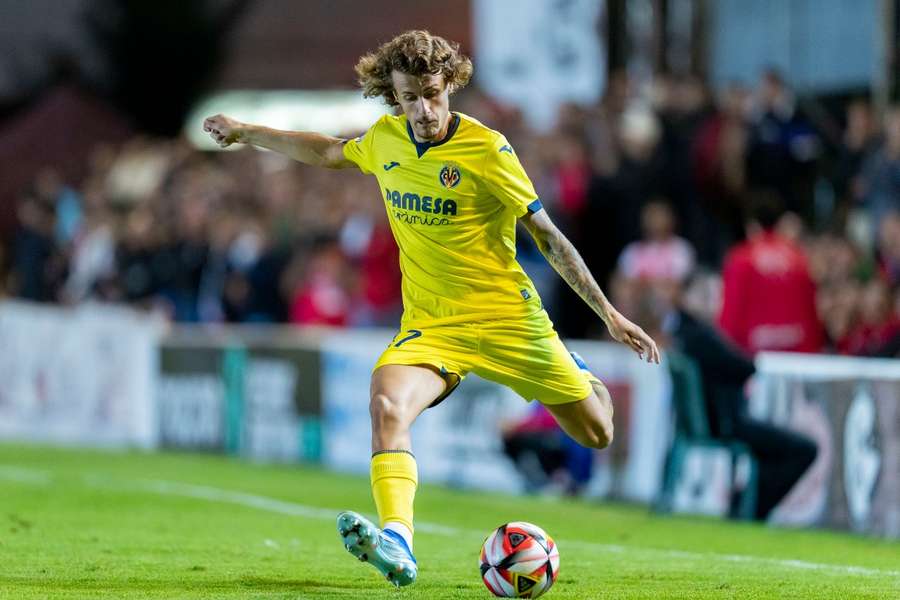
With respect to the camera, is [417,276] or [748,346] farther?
[748,346]

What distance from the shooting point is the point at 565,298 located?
18125 millimetres

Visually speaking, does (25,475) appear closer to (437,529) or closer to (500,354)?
(437,529)

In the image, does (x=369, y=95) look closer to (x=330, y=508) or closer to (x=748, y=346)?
(x=330, y=508)

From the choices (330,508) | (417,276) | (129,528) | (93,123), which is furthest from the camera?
(93,123)

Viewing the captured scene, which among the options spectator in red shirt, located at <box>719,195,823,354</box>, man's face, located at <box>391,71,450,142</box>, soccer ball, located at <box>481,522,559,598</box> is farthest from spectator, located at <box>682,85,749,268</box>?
soccer ball, located at <box>481,522,559,598</box>

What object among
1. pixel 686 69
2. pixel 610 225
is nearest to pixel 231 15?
pixel 686 69

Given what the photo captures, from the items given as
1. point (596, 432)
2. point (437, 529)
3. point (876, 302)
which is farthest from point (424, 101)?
point (876, 302)

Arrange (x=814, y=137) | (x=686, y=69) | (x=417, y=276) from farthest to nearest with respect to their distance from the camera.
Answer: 1. (x=686, y=69)
2. (x=814, y=137)
3. (x=417, y=276)

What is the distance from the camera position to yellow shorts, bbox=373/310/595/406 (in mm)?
8438

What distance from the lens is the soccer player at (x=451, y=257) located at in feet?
27.1

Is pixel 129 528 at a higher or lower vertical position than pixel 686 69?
lower

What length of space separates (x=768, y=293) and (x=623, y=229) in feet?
11.5

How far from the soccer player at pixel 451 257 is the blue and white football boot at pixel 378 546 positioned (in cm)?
45

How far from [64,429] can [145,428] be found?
1.41 m
